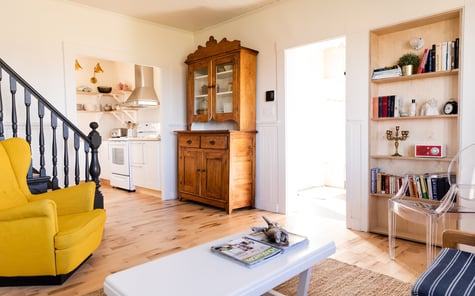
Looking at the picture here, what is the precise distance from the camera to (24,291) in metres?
2.01

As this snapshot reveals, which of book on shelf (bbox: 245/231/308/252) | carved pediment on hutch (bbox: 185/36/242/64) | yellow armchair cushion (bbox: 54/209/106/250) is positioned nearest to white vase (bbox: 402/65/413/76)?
carved pediment on hutch (bbox: 185/36/242/64)

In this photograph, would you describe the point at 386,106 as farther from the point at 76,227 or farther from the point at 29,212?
the point at 29,212

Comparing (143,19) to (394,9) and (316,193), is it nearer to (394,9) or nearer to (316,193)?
(394,9)

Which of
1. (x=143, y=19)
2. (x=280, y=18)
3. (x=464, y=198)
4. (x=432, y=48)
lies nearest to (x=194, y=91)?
(x=143, y=19)

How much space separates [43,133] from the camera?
A: 123 inches

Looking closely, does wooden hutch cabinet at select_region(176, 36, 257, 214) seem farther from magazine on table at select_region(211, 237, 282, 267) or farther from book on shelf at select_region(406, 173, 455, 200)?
magazine on table at select_region(211, 237, 282, 267)

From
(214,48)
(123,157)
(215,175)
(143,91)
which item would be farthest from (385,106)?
(123,157)

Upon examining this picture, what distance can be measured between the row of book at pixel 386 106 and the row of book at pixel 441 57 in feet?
1.00

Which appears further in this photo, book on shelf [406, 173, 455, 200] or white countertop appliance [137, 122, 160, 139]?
white countertop appliance [137, 122, 160, 139]

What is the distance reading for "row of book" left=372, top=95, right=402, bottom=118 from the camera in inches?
116

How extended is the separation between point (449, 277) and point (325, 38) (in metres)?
2.72

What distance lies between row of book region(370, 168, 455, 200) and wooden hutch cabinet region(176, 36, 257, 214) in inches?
61.4

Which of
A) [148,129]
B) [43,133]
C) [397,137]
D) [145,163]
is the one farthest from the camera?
[148,129]

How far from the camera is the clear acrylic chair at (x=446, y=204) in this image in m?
2.22
